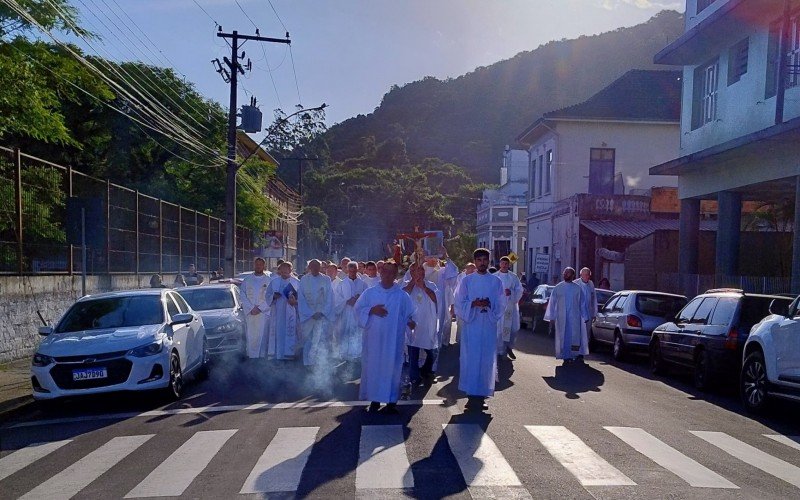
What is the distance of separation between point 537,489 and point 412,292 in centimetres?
687

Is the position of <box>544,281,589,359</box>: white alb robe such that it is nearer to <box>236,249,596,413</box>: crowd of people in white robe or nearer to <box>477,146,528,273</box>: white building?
<box>236,249,596,413</box>: crowd of people in white robe

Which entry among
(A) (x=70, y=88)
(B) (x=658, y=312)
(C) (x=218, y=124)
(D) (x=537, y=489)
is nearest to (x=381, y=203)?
(C) (x=218, y=124)

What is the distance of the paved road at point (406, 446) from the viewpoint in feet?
21.6

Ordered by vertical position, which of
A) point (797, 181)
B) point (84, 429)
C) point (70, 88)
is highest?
point (70, 88)

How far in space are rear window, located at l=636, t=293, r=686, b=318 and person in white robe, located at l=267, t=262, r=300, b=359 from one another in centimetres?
703

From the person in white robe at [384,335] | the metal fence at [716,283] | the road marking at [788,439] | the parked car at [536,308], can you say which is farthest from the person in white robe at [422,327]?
the parked car at [536,308]

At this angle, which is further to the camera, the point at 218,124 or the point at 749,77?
the point at 218,124

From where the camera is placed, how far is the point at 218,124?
4028 centimetres

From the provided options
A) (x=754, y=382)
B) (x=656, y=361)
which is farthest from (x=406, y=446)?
(x=656, y=361)

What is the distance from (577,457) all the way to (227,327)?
8.81m

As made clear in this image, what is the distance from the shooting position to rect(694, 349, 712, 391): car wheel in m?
12.7

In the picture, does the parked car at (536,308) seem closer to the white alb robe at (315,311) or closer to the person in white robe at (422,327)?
the white alb robe at (315,311)

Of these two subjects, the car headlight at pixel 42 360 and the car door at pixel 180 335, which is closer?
the car headlight at pixel 42 360

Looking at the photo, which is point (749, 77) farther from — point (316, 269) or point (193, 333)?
point (193, 333)
